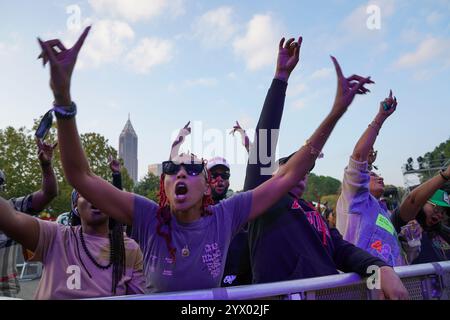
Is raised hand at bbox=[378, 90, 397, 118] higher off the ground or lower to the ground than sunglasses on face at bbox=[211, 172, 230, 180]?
higher

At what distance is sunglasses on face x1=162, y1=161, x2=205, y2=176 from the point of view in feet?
7.15

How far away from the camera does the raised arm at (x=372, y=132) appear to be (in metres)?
2.85

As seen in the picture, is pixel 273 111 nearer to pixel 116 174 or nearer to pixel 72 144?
pixel 72 144

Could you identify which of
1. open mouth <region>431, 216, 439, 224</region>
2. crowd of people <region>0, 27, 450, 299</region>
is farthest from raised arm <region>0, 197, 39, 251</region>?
open mouth <region>431, 216, 439, 224</region>

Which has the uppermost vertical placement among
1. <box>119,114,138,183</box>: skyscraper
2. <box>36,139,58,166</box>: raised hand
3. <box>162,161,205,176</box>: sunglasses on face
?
<box>119,114,138,183</box>: skyscraper

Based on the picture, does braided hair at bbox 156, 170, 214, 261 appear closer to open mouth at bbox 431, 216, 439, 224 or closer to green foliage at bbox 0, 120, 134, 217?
open mouth at bbox 431, 216, 439, 224

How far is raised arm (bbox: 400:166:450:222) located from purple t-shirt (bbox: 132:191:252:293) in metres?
2.15

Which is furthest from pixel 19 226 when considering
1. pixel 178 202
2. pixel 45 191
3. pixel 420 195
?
pixel 420 195

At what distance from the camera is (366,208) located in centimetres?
300

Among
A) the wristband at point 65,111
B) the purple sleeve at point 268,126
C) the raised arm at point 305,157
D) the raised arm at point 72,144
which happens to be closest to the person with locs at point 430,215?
the raised arm at point 305,157

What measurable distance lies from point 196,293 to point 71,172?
797mm
